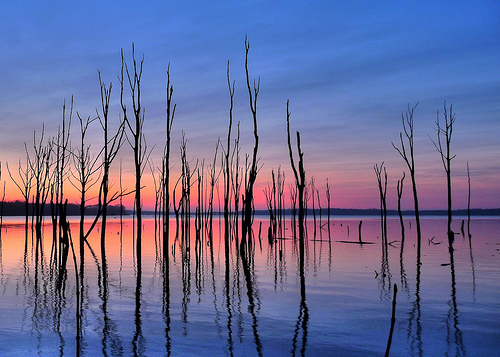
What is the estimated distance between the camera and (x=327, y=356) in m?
4.26

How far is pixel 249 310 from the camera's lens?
20.1 ft

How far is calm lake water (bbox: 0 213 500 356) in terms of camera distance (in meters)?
4.54

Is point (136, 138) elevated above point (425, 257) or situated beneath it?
elevated above

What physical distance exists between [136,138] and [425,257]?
29.6 feet

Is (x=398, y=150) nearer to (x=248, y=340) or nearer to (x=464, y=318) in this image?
(x=464, y=318)

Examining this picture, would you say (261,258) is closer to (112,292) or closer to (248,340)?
(112,292)

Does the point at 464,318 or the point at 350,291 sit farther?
the point at 350,291

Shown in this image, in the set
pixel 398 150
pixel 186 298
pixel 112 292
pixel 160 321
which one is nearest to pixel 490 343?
pixel 160 321

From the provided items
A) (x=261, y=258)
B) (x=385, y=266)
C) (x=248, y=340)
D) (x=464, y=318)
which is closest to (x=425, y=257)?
(x=385, y=266)

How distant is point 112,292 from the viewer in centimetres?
744

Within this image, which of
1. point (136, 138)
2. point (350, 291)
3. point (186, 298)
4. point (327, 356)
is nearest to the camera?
point (327, 356)

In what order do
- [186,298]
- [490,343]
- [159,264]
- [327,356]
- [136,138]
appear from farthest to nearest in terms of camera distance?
1. [159,264]
2. [136,138]
3. [186,298]
4. [490,343]
5. [327,356]

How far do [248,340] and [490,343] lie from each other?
258 centimetres

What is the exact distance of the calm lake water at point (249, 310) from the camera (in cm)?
454
